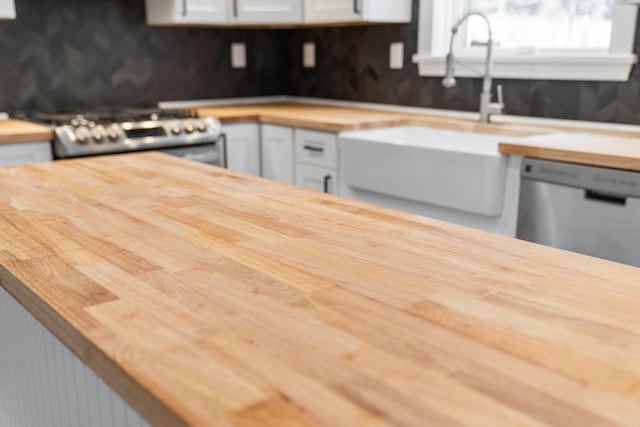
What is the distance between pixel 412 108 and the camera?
3.78m

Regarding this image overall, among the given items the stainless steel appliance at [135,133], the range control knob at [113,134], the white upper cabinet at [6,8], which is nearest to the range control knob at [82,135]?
the stainless steel appliance at [135,133]

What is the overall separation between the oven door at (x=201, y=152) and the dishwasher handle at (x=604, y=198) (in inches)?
74.9

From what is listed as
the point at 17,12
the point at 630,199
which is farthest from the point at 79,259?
the point at 17,12

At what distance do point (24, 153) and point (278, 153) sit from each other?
1.30 meters

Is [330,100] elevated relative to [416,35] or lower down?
lower down

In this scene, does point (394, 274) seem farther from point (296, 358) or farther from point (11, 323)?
point (11, 323)

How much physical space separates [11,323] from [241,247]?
0.55 m

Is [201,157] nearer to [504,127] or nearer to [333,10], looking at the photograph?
[333,10]

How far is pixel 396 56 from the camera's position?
3.82 m

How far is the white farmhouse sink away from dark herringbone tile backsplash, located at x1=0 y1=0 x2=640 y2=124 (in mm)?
367

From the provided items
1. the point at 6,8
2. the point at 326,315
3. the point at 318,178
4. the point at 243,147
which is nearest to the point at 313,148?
the point at 318,178

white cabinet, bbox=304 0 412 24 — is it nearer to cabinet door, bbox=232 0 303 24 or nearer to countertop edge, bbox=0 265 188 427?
cabinet door, bbox=232 0 303 24

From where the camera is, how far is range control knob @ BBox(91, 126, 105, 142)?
10.1 ft

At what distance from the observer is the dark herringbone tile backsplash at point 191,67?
3.51 m
